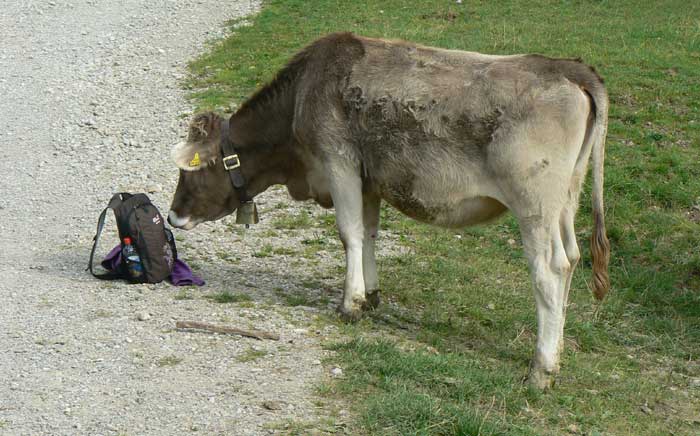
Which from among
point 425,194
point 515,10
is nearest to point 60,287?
point 425,194

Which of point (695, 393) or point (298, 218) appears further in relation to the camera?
point (298, 218)

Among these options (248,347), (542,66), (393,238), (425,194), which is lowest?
(393,238)

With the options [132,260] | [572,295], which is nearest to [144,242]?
[132,260]

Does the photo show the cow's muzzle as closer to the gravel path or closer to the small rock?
the gravel path

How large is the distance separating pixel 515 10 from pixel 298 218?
35.2ft

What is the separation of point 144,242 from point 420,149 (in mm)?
2715

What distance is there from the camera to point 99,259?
32.3ft

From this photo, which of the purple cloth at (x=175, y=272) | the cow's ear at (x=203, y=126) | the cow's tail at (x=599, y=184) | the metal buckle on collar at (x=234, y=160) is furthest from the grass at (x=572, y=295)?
the cow's ear at (x=203, y=126)

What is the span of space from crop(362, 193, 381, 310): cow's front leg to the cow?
0.04 ft

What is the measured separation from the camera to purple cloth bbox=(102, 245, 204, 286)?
915 cm

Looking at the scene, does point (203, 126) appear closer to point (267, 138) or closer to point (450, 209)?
point (267, 138)

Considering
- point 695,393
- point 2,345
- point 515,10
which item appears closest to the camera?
point 2,345

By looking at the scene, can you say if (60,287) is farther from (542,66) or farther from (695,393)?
(695,393)

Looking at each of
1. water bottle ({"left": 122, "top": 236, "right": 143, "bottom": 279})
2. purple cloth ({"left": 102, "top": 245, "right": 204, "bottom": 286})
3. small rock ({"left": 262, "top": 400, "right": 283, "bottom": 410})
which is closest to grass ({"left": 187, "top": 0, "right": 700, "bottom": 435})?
small rock ({"left": 262, "top": 400, "right": 283, "bottom": 410})
